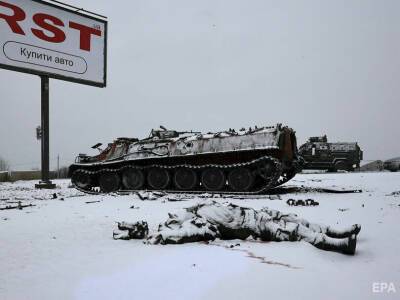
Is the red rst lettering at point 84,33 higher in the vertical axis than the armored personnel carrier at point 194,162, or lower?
higher

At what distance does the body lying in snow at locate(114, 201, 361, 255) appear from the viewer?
486cm

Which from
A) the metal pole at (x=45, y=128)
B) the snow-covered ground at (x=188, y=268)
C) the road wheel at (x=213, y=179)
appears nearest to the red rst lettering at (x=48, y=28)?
the metal pole at (x=45, y=128)

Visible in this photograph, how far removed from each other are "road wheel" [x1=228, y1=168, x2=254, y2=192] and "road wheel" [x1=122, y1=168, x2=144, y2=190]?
3.50 m

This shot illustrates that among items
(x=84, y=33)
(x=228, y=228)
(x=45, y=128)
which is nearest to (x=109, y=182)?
(x=45, y=128)

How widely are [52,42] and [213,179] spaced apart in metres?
9.38

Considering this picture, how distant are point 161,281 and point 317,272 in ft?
4.56

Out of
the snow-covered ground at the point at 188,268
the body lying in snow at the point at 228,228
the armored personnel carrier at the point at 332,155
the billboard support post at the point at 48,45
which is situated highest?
the billboard support post at the point at 48,45

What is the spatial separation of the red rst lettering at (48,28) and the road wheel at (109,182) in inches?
250

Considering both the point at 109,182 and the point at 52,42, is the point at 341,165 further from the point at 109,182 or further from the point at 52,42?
the point at 52,42

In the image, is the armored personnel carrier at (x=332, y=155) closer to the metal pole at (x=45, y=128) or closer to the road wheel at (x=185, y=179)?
the road wheel at (x=185, y=179)

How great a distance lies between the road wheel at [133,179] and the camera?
594 inches

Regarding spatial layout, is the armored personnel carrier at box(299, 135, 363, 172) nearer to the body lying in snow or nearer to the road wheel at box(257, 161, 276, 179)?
the road wheel at box(257, 161, 276, 179)

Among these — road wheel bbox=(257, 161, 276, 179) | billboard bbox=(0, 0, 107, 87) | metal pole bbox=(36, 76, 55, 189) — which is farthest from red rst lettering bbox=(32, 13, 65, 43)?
road wheel bbox=(257, 161, 276, 179)

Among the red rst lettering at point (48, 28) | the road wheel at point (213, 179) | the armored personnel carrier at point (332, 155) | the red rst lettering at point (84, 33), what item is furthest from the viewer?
the armored personnel carrier at point (332, 155)
